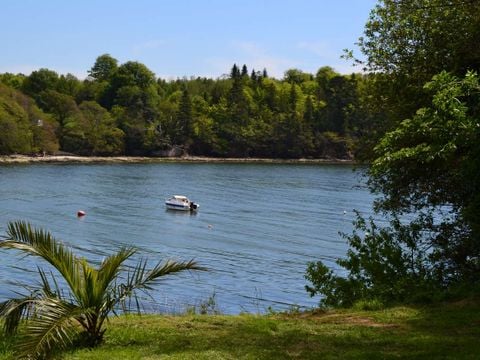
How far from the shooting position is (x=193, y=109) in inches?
5655

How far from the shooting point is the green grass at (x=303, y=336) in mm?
7445

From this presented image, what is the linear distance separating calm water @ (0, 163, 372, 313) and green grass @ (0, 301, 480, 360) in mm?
3252

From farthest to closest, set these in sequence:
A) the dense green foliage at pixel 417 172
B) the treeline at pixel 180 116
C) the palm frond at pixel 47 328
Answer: the treeline at pixel 180 116 < the dense green foliage at pixel 417 172 < the palm frond at pixel 47 328

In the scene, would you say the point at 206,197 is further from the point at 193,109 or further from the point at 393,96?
the point at 193,109

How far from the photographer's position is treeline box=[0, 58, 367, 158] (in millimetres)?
128500

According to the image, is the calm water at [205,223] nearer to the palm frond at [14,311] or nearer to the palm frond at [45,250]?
the palm frond at [45,250]

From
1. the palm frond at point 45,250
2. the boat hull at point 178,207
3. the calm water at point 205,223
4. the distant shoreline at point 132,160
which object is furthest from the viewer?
the distant shoreline at point 132,160

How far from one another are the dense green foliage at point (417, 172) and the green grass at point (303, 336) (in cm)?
170

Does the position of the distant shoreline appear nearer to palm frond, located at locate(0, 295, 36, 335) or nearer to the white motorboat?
the white motorboat

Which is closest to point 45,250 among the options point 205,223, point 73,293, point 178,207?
point 73,293

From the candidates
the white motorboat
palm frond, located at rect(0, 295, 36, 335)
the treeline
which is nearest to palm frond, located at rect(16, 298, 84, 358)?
palm frond, located at rect(0, 295, 36, 335)

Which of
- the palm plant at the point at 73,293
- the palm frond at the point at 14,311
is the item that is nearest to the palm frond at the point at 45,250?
the palm plant at the point at 73,293

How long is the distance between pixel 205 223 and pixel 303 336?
4190 centimetres

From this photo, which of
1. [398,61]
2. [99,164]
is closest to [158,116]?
[99,164]
